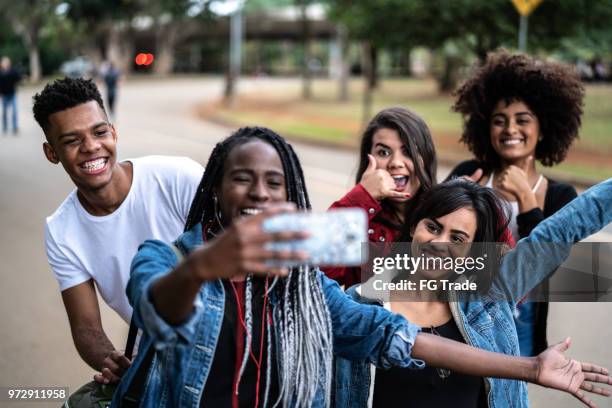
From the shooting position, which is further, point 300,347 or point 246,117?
point 246,117

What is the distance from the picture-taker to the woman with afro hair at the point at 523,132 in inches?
124

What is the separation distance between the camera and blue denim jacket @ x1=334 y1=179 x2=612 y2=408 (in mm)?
2262

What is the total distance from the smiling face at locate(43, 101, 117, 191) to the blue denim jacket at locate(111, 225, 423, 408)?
3.10 ft

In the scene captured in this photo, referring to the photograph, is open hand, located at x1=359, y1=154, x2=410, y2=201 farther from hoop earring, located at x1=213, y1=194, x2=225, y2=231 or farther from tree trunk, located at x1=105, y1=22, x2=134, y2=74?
tree trunk, located at x1=105, y1=22, x2=134, y2=74

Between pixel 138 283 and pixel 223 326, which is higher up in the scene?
pixel 138 283

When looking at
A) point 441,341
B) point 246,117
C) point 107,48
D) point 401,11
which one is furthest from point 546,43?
point 107,48

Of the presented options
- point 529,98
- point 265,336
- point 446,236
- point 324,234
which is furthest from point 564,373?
point 529,98

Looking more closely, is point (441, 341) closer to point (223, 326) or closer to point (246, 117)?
point (223, 326)

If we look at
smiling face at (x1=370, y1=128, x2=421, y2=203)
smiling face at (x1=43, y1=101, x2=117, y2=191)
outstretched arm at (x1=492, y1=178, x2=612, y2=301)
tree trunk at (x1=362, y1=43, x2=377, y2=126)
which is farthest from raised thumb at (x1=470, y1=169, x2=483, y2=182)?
tree trunk at (x1=362, y1=43, x2=377, y2=126)

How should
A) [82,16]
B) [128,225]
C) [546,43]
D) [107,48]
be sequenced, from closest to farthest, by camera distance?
[128,225] → [546,43] → [82,16] → [107,48]

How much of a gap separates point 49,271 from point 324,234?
6.21m

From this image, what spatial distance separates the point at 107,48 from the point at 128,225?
53.2m

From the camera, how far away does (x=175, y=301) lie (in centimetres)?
161

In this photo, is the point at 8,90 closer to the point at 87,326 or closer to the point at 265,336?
the point at 87,326
